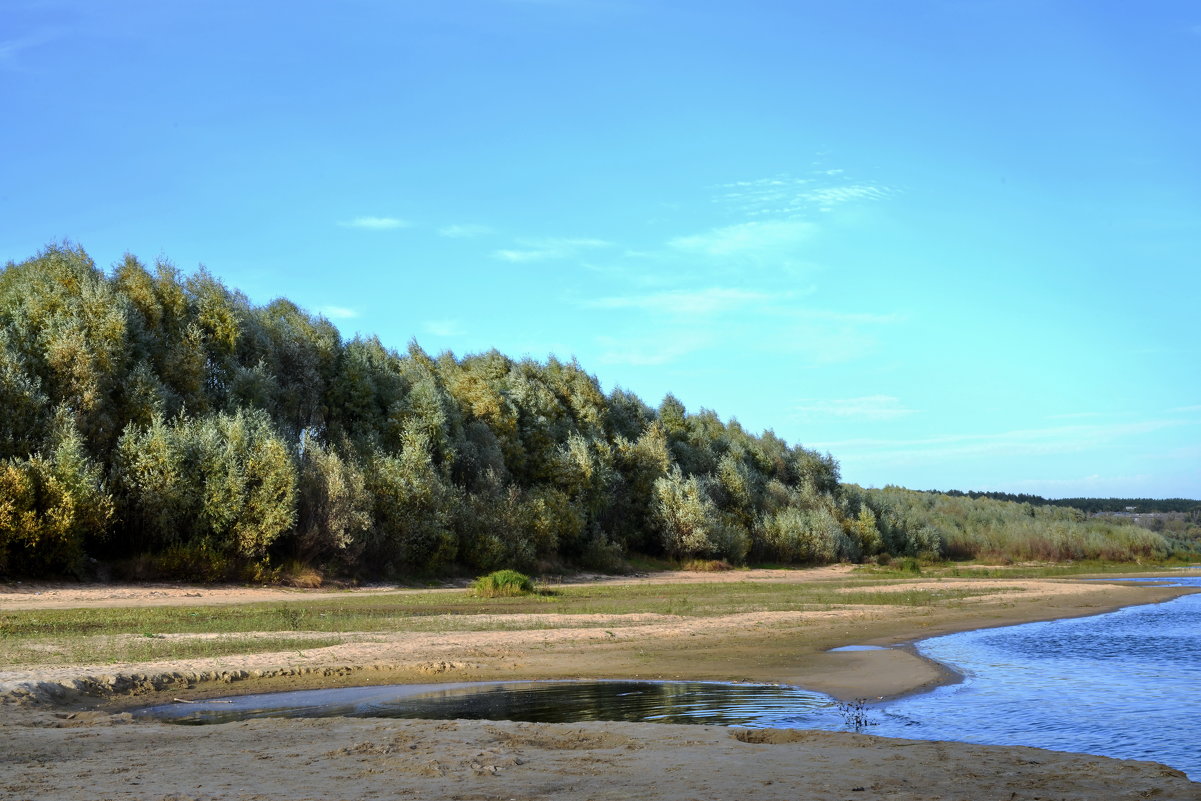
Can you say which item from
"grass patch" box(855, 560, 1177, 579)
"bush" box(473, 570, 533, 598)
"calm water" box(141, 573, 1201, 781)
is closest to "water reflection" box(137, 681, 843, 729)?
"calm water" box(141, 573, 1201, 781)

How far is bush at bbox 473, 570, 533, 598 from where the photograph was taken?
33.1 meters

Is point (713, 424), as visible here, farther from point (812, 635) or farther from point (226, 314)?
point (812, 635)

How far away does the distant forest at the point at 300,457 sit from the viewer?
3319cm

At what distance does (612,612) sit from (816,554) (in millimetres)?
41447

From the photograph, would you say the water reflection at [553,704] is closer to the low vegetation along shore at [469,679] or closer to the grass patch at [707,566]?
the low vegetation along shore at [469,679]

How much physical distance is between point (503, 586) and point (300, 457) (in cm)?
1236

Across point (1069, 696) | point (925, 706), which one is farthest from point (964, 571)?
point (925, 706)

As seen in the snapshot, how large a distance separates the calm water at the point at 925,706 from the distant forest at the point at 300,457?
802 inches

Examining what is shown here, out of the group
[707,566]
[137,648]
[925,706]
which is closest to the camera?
[925,706]

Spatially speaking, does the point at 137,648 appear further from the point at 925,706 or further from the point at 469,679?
the point at 925,706

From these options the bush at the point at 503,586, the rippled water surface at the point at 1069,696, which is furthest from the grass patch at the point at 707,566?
the rippled water surface at the point at 1069,696

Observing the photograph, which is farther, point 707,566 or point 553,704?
point 707,566

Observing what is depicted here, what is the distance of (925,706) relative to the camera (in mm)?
14070

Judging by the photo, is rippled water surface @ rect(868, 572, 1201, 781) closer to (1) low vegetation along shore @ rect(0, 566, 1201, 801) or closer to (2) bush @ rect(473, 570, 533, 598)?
(1) low vegetation along shore @ rect(0, 566, 1201, 801)
